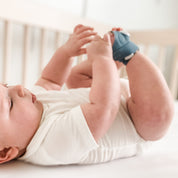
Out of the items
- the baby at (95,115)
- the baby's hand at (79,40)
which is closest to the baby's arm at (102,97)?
the baby at (95,115)

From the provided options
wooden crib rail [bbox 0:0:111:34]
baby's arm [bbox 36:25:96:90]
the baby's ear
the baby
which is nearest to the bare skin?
the baby

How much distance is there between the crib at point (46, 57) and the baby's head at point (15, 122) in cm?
4

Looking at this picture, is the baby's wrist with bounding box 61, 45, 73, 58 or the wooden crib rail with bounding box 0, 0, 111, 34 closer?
the baby's wrist with bounding box 61, 45, 73, 58

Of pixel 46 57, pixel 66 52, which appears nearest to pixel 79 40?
pixel 66 52

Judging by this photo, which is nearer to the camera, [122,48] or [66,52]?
[122,48]

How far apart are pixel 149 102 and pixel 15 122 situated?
0.83 ft

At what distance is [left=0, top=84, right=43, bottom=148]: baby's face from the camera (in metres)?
0.44

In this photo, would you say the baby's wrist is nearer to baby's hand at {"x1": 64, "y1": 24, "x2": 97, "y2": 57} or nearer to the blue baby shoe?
baby's hand at {"x1": 64, "y1": 24, "x2": 97, "y2": 57}

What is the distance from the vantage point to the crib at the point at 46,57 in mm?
471

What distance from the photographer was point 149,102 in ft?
1.66

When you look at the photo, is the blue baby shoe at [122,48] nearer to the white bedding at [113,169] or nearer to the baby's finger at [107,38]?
the baby's finger at [107,38]

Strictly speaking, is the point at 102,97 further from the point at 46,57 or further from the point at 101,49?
the point at 46,57

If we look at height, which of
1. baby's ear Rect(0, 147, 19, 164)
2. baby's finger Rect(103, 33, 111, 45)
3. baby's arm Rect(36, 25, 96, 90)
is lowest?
baby's ear Rect(0, 147, 19, 164)

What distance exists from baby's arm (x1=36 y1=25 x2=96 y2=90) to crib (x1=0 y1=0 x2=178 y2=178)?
270 mm
